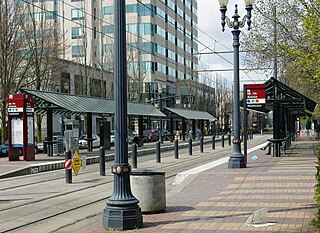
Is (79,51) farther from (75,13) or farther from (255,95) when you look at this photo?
(255,95)

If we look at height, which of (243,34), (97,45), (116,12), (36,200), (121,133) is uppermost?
(97,45)

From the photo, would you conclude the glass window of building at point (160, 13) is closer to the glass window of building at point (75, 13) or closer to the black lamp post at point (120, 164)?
the glass window of building at point (75, 13)

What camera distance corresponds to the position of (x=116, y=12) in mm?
8781

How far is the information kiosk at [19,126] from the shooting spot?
1057 inches

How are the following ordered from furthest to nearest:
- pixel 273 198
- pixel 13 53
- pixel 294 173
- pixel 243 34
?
pixel 13 53, pixel 243 34, pixel 294 173, pixel 273 198

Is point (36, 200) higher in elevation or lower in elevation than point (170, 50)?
lower

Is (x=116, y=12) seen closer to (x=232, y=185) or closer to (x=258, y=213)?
(x=258, y=213)

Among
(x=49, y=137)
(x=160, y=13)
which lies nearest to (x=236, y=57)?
(x=49, y=137)

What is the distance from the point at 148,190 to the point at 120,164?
1674mm

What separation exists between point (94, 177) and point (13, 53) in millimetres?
19674

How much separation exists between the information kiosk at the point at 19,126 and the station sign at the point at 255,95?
1197 centimetres

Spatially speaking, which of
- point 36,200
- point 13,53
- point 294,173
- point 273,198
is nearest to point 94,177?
point 36,200

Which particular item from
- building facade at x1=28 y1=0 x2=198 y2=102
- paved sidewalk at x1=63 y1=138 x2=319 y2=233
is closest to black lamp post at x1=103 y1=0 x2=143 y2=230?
paved sidewalk at x1=63 y1=138 x2=319 y2=233

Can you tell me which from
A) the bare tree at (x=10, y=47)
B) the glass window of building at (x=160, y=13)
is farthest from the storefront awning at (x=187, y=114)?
the glass window of building at (x=160, y=13)
